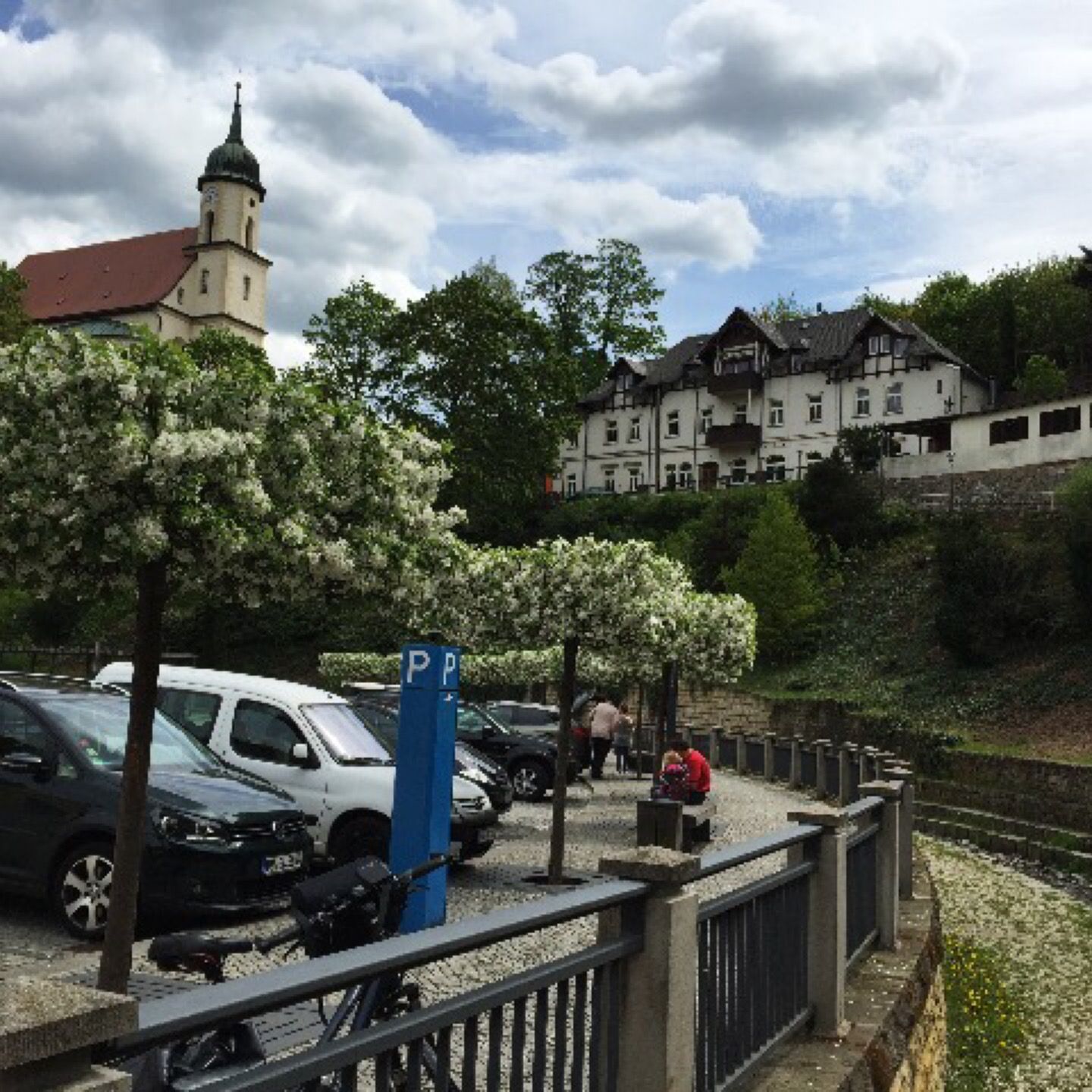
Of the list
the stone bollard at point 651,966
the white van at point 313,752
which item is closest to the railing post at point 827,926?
the stone bollard at point 651,966

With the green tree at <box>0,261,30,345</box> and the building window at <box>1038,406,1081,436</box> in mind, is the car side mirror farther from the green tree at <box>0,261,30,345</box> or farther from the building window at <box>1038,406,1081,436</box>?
the green tree at <box>0,261,30,345</box>

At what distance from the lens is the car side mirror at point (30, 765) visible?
1005 centimetres

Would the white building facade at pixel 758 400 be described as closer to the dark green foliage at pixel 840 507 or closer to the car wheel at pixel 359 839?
the dark green foliage at pixel 840 507

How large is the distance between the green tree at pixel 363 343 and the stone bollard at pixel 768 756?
112 feet

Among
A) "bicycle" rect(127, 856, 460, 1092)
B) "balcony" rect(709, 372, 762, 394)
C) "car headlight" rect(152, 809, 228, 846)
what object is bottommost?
"car headlight" rect(152, 809, 228, 846)

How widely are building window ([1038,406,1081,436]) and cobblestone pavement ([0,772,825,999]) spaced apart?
33011 mm

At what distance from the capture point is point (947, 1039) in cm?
1152

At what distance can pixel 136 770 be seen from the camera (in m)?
7.94

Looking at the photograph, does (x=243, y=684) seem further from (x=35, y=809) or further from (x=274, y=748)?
(x=35, y=809)

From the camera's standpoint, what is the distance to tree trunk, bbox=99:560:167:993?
7.72m

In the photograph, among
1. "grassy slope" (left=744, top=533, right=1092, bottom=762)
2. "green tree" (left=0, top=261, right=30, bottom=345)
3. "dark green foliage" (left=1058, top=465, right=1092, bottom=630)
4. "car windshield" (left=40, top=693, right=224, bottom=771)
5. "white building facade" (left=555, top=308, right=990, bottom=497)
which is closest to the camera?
"car windshield" (left=40, top=693, right=224, bottom=771)

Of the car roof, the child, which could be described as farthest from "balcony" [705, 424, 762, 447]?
the car roof

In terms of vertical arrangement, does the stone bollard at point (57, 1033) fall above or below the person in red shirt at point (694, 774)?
above

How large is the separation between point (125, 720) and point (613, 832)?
29.0ft
